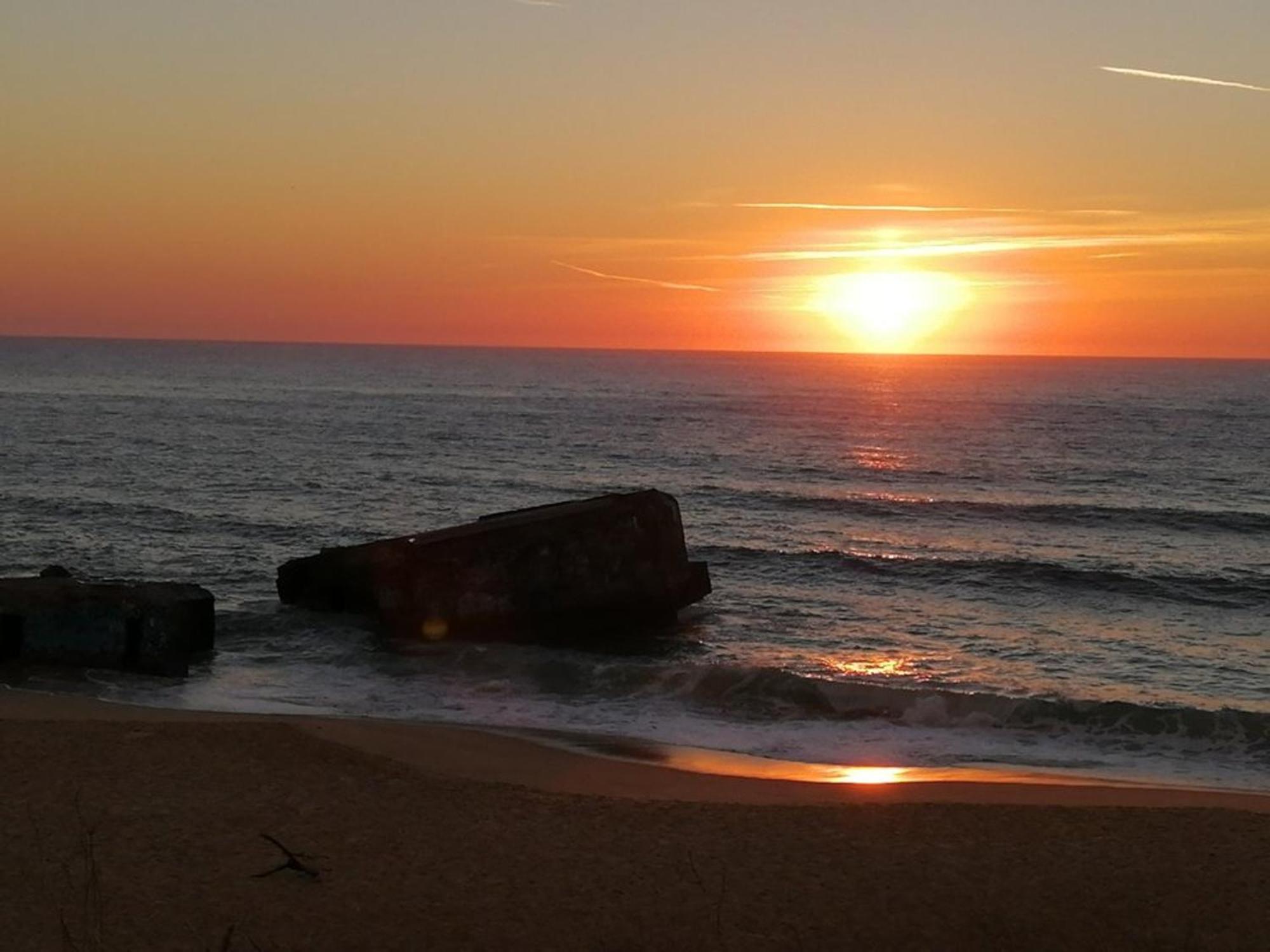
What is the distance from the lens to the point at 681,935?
789 centimetres

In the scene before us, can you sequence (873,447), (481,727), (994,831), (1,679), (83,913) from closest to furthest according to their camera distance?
(83,913) < (994,831) < (481,727) < (1,679) < (873,447)

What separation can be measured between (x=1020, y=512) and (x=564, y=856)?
28378mm

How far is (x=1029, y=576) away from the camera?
25.2 meters

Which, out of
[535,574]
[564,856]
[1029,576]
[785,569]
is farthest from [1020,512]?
[564,856]

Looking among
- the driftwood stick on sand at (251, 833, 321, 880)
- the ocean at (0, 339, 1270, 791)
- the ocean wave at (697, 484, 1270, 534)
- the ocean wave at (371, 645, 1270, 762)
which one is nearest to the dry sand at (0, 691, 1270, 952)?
the driftwood stick on sand at (251, 833, 321, 880)

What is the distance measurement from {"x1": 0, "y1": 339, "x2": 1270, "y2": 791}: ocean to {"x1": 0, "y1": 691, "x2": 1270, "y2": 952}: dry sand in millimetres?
2791

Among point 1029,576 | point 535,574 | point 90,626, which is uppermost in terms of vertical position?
point 535,574

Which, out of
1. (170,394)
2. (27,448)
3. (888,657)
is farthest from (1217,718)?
(170,394)

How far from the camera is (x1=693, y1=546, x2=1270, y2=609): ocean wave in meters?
24.1

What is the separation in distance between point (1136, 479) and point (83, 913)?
140 feet

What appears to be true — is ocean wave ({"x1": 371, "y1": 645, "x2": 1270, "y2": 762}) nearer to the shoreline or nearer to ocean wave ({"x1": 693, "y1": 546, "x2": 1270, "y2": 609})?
the shoreline

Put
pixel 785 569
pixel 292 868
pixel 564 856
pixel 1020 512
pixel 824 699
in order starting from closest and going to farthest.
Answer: pixel 292 868, pixel 564 856, pixel 824 699, pixel 785 569, pixel 1020 512

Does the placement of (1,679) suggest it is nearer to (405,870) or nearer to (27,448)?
(405,870)

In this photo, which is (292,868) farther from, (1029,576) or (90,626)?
(1029,576)
